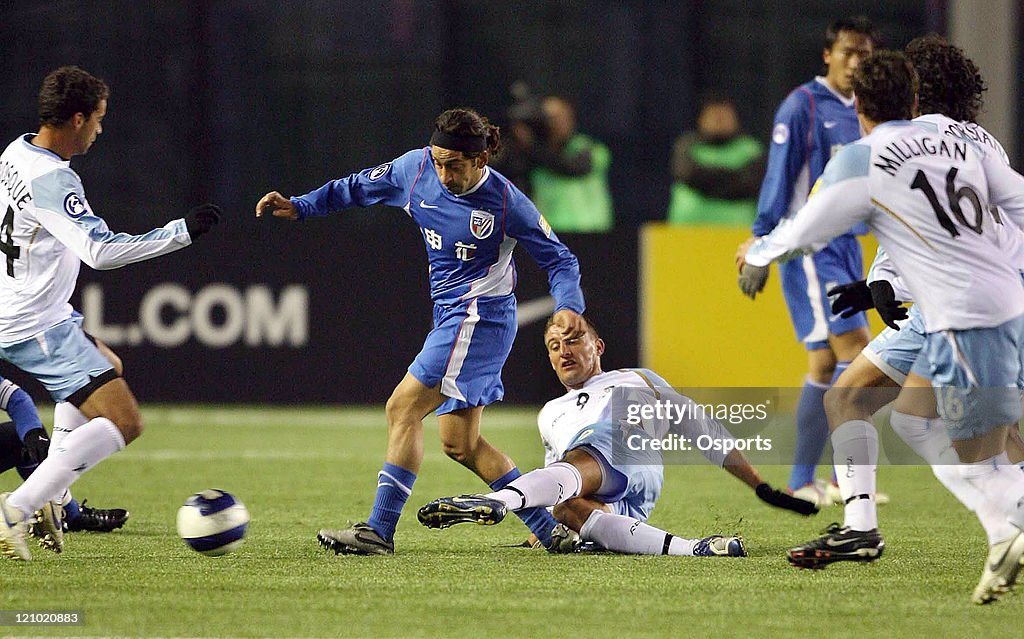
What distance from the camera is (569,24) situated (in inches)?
532

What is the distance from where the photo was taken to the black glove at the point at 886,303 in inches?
212

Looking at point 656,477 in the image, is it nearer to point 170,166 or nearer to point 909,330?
point 909,330

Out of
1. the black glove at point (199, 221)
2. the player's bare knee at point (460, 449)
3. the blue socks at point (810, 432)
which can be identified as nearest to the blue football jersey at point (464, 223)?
the player's bare knee at point (460, 449)

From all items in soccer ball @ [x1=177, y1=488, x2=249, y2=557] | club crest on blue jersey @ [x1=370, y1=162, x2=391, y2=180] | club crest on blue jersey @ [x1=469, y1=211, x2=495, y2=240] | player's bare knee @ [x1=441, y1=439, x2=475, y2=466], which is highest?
club crest on blue jersey @ [x1=370, y1=162, x2=391, y2=180]

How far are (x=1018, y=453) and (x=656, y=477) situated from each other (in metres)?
1.35

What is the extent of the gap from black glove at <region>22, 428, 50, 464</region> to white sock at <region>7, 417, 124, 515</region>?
540mm

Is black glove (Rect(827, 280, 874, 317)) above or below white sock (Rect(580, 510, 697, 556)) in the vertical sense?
above

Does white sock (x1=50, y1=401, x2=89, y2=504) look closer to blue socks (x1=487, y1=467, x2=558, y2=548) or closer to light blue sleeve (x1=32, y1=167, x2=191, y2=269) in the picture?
light blue sleeve (x1=32, y1=167, x2=191, y2=269)

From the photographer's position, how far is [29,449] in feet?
20.2

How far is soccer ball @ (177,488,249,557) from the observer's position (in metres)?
5.50

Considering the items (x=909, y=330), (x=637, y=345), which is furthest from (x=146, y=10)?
(x=909, y=330)

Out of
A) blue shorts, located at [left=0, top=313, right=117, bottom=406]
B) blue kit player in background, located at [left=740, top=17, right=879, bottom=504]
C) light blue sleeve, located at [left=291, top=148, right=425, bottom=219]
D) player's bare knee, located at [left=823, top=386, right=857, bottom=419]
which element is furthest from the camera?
blue kit player in background, located at [left=740, top=17, right=879, bottom=504]

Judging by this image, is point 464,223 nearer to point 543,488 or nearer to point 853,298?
point 543,488

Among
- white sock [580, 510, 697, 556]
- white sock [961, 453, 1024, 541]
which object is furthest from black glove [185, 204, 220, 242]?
white sock [961, 453, 1024, 541]
